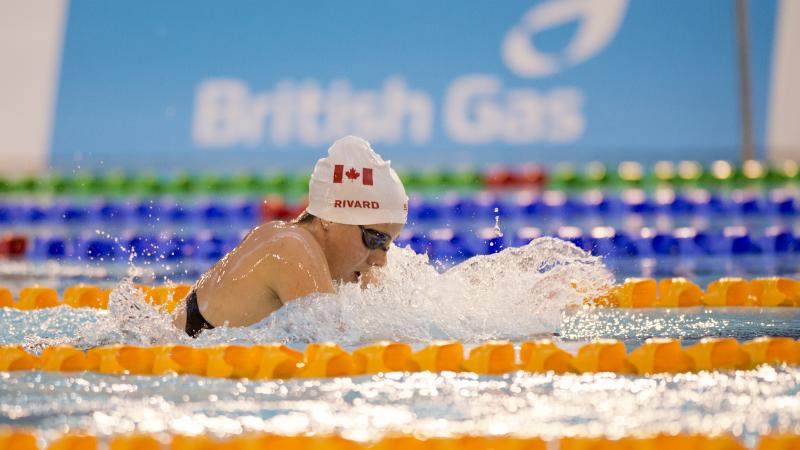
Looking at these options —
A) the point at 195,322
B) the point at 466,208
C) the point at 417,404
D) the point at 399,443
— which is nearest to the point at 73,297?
the point at 195,322

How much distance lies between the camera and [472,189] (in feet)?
31.6

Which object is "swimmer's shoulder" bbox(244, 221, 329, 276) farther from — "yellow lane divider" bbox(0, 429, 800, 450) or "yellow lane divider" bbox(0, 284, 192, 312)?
"yellow lane divider" bbox(0, 284, 192, 312)

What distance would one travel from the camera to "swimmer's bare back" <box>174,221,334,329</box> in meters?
3.25

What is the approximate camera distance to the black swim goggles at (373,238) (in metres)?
3.49

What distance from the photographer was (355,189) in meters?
3.51

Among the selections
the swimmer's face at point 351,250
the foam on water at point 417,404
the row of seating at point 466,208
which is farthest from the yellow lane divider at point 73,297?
the row of seating at point 466,208

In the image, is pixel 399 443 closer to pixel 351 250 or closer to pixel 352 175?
pixel 351 250

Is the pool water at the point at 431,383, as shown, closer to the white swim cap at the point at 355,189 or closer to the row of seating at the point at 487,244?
the white swim cap at the point at 355,189

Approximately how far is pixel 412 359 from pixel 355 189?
0.74 m

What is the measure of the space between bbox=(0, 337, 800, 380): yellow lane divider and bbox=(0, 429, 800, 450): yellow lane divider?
85 cm

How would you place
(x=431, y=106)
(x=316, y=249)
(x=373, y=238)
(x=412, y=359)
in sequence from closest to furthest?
1. (x=412, y=359)
2. (x=316, y=249)
3. (x=373, y=238)
4. (x=431, y=106)

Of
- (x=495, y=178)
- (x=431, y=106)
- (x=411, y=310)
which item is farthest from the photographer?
(x=431, y=106)

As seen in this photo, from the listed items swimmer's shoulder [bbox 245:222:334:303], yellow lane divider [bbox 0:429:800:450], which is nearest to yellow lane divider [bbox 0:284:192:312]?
swimmer's shoulder [bbox 245:222:334:303]

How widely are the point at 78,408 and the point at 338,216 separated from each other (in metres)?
1.25
